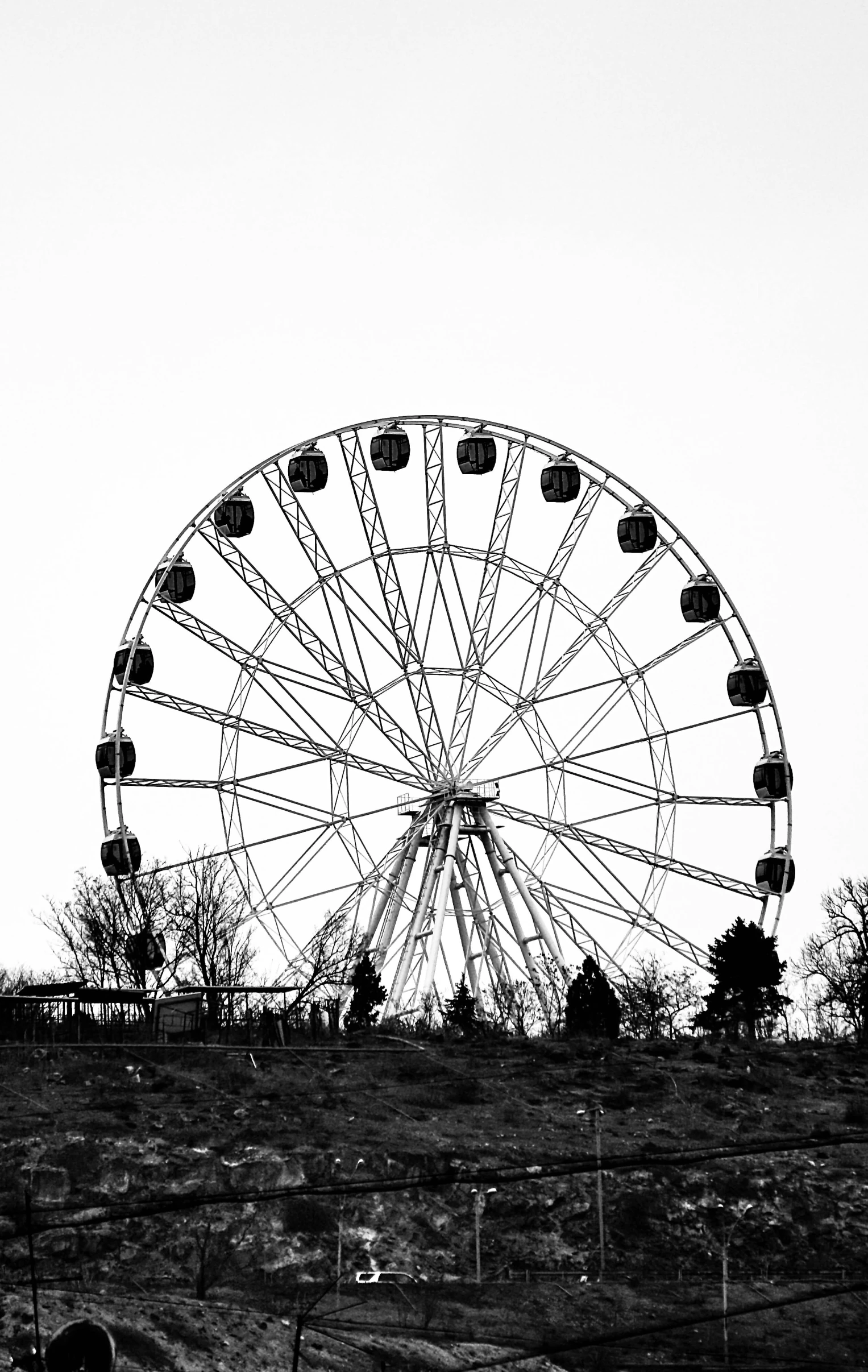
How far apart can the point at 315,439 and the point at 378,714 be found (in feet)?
29.7

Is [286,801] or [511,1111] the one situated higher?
[286,801]

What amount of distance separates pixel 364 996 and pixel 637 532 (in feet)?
56.6

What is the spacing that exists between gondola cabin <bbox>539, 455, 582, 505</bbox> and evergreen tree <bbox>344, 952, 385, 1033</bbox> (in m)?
15.8

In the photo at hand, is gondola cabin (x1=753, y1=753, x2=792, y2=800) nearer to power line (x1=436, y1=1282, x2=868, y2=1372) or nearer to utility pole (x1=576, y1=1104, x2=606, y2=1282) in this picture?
utility pole (x1=576, y1=1104, x2=606, y2=1282)

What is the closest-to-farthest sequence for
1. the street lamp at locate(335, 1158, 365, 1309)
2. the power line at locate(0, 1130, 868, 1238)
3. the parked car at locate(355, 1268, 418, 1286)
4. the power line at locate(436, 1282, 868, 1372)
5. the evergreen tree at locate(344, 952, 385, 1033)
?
the power line at locate(0, 1130, 868, 1238)
the power line at locate(436, 1282, 868, 1372)
the street lamp at locate(335, 1158, 365, 1309)
the parked car at locate(355, 1268, 418, 1286)
the evergreen tree at locate(344, 952, 385, 1033)

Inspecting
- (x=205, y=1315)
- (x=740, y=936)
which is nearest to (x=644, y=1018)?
(x=740, y=936)

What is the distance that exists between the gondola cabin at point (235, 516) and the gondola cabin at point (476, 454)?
6980 millimetres

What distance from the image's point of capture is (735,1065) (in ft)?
197

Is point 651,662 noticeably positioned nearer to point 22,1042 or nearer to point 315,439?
point 315,439

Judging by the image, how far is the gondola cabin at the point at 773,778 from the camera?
215 ft

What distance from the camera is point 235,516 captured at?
2522 inches

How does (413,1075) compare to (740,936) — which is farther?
(740,936)

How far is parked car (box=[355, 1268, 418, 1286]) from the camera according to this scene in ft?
128

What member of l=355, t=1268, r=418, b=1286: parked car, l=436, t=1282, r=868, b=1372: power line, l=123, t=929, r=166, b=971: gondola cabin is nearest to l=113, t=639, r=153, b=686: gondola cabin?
l=123, t=929, r=166, b=971: gondola cabin
